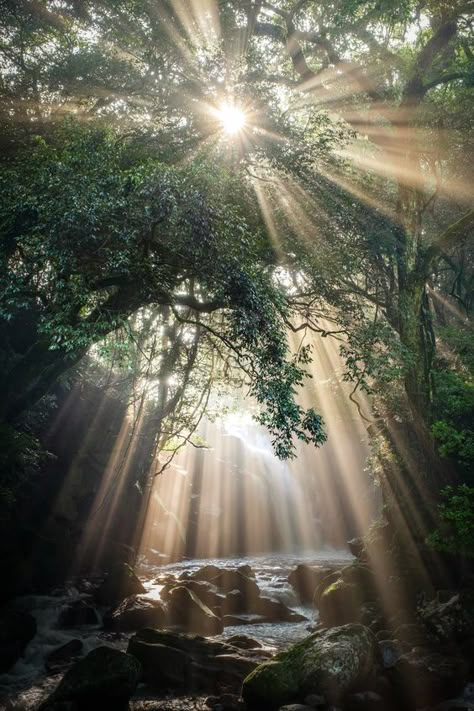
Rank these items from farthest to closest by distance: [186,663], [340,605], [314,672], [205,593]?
[205,593]
[340,605]
[186,663]
[314,672]

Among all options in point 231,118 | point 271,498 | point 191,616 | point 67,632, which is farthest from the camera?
point 271,498

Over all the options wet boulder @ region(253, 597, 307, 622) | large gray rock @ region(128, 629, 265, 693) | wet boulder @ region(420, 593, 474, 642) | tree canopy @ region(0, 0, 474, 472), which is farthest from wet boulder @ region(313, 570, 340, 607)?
tree canopy @ region(0, 0, 474, 472)

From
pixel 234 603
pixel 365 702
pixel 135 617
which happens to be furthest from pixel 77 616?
pixel 365 702

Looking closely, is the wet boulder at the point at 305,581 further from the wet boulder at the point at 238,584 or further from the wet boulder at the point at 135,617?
the wet boulder at the point at 135,617

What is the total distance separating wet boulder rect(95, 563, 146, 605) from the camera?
16.8 metres

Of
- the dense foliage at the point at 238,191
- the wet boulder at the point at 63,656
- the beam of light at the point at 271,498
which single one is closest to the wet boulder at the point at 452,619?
the dense foliage at the point at 238,191

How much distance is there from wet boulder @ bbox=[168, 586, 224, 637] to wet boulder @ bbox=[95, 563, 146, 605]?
274 cm

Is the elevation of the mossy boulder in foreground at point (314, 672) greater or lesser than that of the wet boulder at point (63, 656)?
lesser

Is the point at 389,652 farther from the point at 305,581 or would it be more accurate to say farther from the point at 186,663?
the point at 305,581

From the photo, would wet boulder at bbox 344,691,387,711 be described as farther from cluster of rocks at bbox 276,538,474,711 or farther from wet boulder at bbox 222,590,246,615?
wet boulder at bbox 222,590,246,615

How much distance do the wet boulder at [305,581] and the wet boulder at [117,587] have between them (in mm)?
8041

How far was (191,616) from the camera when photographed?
1477 cm

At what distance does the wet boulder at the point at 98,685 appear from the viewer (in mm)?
8547

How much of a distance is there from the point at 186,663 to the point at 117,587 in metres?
7.66
